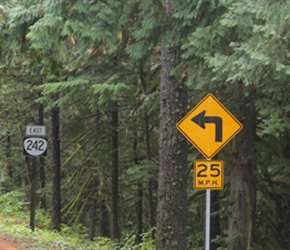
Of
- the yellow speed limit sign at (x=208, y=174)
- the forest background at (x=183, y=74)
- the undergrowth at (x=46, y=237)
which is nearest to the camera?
the yellow speed limit sign at (x=208, y=174)

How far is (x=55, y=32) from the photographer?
8.96 m

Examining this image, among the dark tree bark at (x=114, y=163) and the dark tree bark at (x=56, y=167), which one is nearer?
the dark tree bark at (x=114, y=163)

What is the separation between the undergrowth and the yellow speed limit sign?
259 inches

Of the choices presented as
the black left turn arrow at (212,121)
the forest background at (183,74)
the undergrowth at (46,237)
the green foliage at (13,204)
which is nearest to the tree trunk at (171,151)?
the forest background at (183,74)

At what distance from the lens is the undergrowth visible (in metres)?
13.6

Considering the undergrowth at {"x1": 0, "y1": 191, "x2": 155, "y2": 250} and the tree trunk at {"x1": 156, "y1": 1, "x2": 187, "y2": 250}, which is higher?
the tree trunk at {"x1": 156, "y1": 1, "x2": 187, "y2": 250}

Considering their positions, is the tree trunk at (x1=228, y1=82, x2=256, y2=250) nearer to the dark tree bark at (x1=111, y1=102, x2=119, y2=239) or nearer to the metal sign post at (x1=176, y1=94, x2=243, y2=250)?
the metal sign post at (x1=176, y1=94, x2=243, y2=250)

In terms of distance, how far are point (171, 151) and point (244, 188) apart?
2.18m

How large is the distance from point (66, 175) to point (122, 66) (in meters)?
13.2

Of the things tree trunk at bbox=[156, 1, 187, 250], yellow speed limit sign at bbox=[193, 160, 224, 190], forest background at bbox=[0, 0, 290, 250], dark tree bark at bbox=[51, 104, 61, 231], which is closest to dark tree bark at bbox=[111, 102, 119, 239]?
forest background at bbox=[0, 0, 290, 250]

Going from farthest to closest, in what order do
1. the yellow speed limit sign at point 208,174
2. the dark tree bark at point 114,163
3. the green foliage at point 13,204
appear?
1. the green foliage at point 13,204
2. the dark tree bark at point 114,163
3. the yellow speed limit sign at point 208,174

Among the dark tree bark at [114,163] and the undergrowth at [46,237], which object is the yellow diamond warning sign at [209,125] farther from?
the dark tree bark at [114,163]

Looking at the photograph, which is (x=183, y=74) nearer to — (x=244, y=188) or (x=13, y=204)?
(x=244, y=188)

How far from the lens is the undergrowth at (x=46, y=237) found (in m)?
13.6
